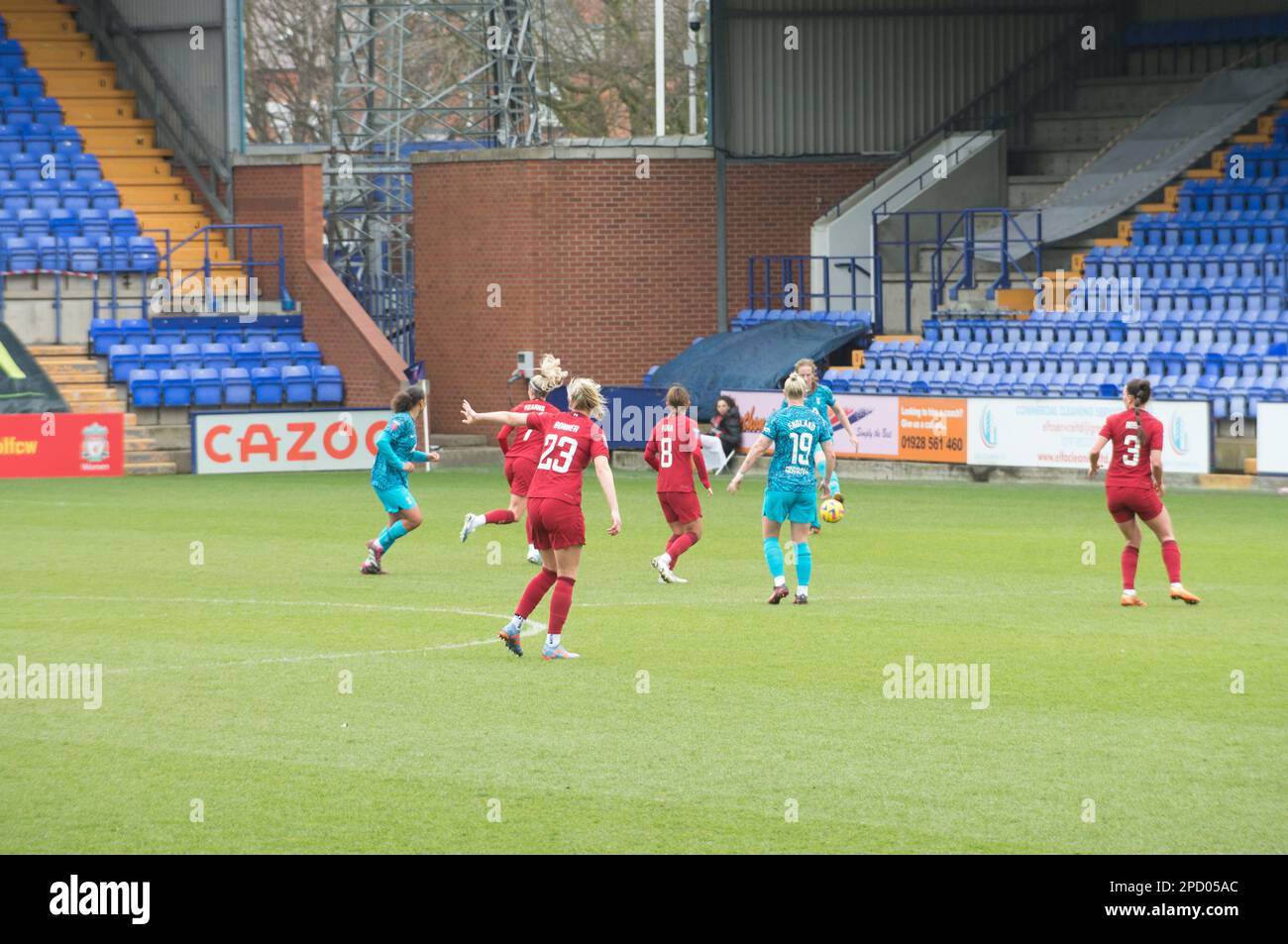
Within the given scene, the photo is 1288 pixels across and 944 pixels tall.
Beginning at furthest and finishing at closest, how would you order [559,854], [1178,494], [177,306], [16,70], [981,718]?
1. [16,70]
2. [177,306]
3. [1178,494]
4. [981,718]
5. [559,854]

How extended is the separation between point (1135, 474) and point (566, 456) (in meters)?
5.25

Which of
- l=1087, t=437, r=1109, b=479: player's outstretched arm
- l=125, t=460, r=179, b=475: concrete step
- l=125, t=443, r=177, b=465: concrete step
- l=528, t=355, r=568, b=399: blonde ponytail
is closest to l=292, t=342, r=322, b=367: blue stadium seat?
l=125, t=443, r=177, b=465: concrete step

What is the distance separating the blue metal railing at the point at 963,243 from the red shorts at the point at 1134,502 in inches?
676

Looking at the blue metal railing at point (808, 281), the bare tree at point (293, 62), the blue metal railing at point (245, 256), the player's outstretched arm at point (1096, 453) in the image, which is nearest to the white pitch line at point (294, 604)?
the player's outstretched arm at point (1096, 453)

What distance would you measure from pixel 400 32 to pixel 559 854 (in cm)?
3134

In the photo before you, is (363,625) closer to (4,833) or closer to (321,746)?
(321,746)

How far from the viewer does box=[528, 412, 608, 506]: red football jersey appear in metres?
13.9

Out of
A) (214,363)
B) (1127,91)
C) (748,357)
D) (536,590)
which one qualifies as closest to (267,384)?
(214,363)

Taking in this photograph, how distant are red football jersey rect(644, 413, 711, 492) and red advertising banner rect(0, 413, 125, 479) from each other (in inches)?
584

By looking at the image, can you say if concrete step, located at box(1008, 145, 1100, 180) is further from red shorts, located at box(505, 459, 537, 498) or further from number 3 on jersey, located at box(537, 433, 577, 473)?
number 3 on jersey, located at box(537, 433, 577, 473)

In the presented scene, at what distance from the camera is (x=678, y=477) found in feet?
61.7

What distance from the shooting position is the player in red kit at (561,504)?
13.8m

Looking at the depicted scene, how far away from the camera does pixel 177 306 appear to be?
119 ft

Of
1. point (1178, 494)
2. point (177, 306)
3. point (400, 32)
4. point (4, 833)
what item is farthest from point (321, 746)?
point (400, 32)
